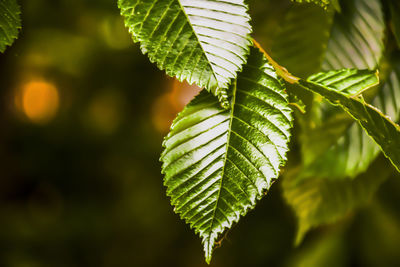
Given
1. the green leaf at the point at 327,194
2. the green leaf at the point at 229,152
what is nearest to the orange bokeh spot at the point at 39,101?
the green leaf at the point at 327,194

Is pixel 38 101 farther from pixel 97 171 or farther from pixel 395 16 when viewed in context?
pixel 395 16

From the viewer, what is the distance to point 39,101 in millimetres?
2189

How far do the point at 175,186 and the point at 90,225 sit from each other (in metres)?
1.89

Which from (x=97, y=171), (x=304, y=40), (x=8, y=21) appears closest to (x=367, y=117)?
(x=304, y=40)

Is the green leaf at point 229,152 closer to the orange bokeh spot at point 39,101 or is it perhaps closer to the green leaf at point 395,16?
the green leaf at point 395,16

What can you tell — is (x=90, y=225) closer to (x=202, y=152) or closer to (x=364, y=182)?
(x=364, y=182)

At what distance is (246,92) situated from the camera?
49 cm

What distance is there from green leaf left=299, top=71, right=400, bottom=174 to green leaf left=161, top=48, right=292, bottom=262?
0.06 metres

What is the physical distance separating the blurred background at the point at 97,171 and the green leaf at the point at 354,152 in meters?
1.15

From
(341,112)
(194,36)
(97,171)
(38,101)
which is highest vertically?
(341,112)

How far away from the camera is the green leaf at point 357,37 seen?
2.47ft

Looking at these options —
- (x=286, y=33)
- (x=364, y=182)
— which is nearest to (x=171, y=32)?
(x=286, y=33)

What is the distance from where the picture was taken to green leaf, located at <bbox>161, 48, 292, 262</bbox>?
1.50 ft

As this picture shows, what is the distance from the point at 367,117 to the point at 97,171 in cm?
200
